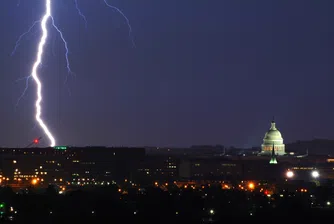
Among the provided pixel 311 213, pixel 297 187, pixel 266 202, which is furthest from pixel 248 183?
pixel 311 213

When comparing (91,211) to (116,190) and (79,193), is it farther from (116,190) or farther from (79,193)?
(116,190)

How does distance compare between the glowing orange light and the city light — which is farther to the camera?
the city light

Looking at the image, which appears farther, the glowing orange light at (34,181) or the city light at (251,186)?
the city light at (251,186)

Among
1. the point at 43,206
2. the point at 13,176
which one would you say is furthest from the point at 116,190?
the point at 13,176

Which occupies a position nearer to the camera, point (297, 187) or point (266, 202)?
point (266, 202)

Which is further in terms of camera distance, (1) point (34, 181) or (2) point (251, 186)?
(2) point (251, 186)

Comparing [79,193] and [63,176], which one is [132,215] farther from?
[63,176]

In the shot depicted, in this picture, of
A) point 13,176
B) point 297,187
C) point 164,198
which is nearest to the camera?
point 164,198

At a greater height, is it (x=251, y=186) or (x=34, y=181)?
(x=34, y=181)

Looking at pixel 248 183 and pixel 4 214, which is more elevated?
pixel 248 183

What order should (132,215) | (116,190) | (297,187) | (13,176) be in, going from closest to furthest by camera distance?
(132,215) < (116,190) < (297,187) < (13,176)
